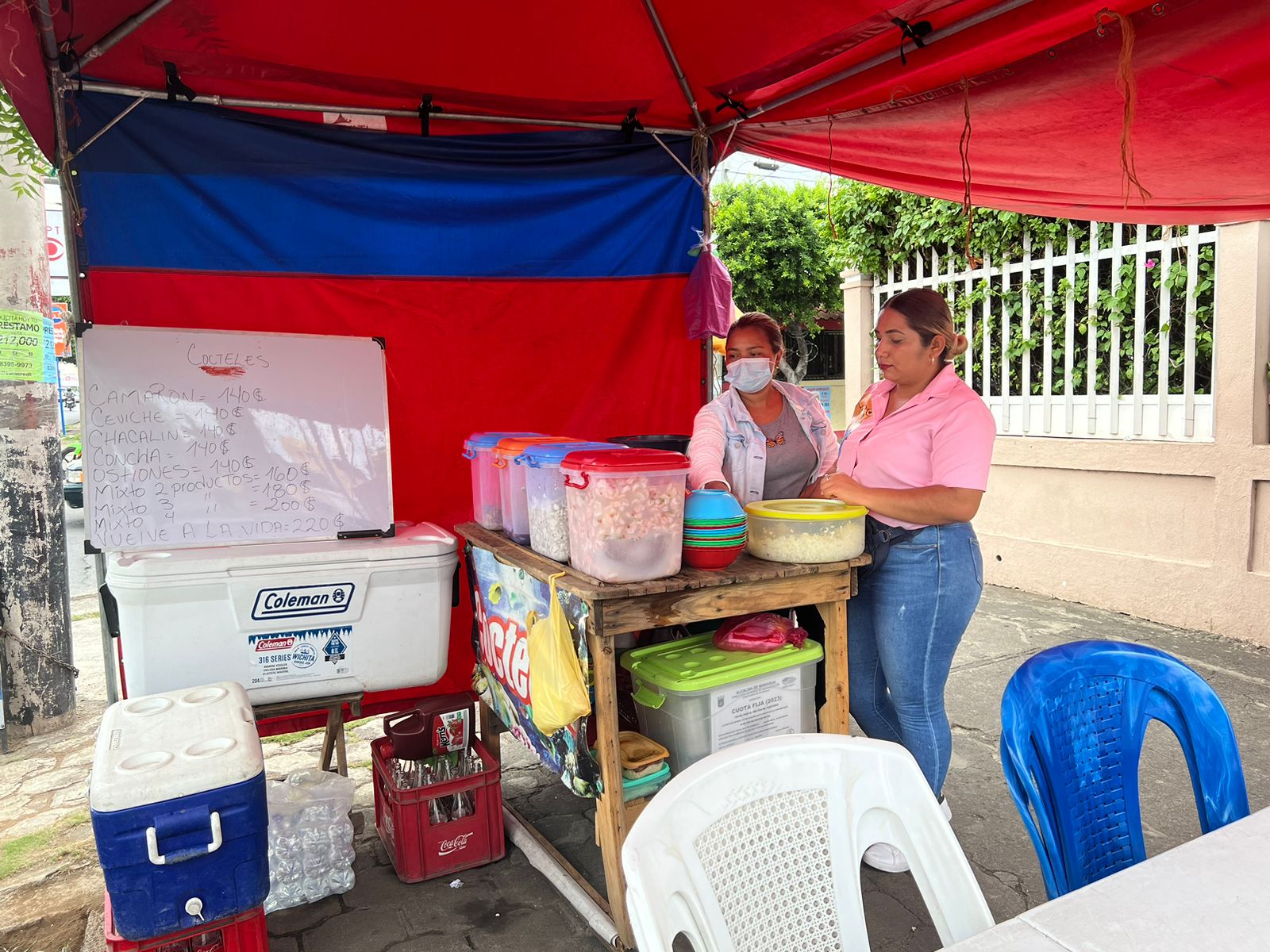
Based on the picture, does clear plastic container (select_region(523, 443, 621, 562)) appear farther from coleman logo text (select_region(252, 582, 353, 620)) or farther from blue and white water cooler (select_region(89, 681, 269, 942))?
blue and white water cooler (select_region(89, 681, 269, 942))

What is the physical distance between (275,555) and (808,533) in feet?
5.19

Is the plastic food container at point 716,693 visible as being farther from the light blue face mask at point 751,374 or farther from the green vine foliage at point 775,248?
the green vine foliage at point 775,248

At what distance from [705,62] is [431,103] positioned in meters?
1.06

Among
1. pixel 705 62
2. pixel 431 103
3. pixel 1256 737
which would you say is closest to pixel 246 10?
pixel 431 103

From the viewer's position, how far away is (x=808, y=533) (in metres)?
2.21

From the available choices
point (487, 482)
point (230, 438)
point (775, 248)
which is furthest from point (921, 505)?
point (775, 248)

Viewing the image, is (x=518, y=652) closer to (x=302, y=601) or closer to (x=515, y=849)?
(x=302, y=601)

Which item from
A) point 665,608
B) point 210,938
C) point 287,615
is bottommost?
point 210,938

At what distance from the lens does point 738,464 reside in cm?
275

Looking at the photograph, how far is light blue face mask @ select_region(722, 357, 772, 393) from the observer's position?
107 inches

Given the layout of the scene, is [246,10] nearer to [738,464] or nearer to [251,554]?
[251,554]

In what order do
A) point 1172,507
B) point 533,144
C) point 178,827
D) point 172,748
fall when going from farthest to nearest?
point 1172,507
point 533,144
point 172,748
point 178,827

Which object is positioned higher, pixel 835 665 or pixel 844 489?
pixel 844 489

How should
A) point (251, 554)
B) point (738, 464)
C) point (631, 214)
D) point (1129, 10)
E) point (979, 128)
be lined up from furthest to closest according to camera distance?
point (631, 214), point (979, 128), point (738, 464), point (251, 554), point (1129, 10)
